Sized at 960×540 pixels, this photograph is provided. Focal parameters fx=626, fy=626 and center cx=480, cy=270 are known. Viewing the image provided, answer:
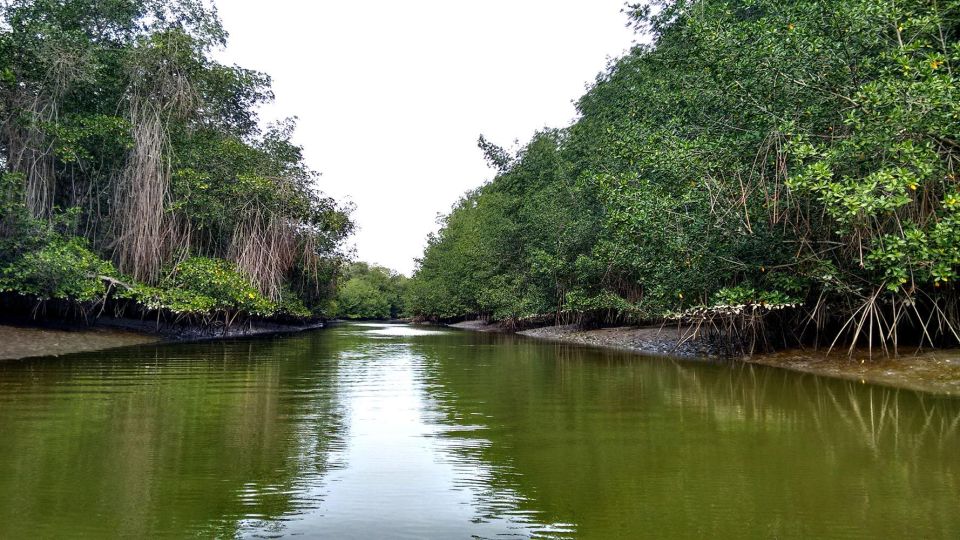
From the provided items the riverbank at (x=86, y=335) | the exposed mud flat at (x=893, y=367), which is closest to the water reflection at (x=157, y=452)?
the riverbank at (x=86, y=335)

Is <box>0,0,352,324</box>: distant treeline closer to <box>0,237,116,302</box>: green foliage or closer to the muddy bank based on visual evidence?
<box>0,237,116,302</box>: green foliage

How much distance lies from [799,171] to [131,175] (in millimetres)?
21401

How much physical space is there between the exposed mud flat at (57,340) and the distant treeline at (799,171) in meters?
16.0

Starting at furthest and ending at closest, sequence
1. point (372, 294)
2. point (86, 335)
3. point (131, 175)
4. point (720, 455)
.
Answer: point (372, 294) < point (131, 175) < point (86, 335) < point (720, 455)

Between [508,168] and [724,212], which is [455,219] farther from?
[724,212]

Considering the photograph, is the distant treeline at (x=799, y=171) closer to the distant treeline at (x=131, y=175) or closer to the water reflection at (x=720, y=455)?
the water reflection at (x=720, y=455)

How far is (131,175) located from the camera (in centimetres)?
2247

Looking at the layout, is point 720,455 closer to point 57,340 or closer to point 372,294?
point 57,340

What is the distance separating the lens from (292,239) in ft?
89.9

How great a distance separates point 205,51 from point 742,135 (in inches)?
820

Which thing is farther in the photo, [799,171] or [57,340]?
[57,340]

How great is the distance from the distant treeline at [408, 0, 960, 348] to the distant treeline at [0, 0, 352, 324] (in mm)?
14303

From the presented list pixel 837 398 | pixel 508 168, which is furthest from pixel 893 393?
pixel 508 168

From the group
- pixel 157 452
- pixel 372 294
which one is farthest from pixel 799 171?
pixel 372 294
